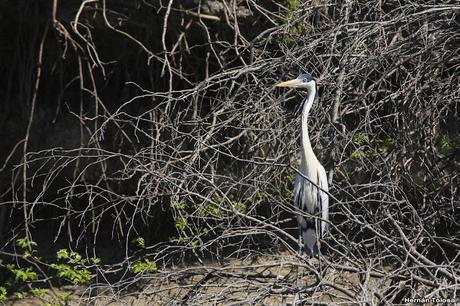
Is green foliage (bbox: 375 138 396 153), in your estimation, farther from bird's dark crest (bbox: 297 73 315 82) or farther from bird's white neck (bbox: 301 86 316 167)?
bird's dark crest (bbox: 297 73 315 82)

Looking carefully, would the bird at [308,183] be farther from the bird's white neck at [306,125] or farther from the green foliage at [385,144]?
the green foliage at [385,144]

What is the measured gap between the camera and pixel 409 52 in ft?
14.2

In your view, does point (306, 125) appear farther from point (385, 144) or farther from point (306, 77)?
point (385, 144)

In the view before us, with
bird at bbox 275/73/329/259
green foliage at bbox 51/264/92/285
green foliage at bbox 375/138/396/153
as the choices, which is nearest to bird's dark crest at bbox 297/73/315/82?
bird at bbox 275/73/329/259

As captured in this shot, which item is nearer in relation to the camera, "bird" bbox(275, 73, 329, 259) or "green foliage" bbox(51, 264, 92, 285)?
"bird" bbox(275, 73, 329, 259)

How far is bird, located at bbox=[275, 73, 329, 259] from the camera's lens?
427 cm

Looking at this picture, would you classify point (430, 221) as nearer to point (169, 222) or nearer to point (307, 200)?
point (307, 200)

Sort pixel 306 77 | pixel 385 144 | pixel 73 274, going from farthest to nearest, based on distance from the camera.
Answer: pixel 73 274 → pixel 385 144 → pixel 306 77

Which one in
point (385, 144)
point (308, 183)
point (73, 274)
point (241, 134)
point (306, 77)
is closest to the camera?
point (241, 134)

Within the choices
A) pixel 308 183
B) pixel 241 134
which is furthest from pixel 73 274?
pixel 241 134

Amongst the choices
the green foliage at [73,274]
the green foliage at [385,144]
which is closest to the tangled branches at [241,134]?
the green foliage at [385,144]

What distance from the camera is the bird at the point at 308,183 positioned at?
4.27 metres

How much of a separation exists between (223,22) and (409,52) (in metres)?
1.79

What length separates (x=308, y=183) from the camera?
477 centimetres
